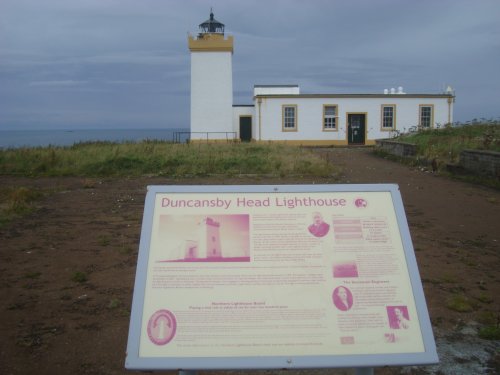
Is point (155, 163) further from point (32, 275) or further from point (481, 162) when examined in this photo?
point (32, 275)

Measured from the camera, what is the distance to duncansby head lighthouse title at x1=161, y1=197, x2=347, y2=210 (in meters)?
3.06

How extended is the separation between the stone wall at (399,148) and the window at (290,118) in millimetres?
8258

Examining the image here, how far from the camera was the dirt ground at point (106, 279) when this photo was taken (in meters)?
3.97

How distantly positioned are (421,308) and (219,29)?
31.2 m

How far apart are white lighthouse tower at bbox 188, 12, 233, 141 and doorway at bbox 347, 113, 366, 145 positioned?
24.8ft

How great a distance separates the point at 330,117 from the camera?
107ft

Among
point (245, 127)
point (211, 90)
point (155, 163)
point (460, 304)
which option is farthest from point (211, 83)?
point (460, 304)

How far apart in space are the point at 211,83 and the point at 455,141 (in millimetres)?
15576

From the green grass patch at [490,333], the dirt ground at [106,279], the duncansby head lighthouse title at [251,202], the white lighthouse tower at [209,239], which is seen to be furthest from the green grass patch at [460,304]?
the white lighthouse tower at [209,239]

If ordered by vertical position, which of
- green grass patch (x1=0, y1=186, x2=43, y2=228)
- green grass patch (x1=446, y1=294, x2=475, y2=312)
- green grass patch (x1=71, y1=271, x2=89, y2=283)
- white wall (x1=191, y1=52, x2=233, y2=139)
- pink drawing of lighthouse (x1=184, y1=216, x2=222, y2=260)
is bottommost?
green grass patch (x1=446, y1=294, x2=475, y2=312)

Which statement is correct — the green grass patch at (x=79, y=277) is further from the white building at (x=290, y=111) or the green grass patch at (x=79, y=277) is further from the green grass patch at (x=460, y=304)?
the white building at (x=290, y=111)

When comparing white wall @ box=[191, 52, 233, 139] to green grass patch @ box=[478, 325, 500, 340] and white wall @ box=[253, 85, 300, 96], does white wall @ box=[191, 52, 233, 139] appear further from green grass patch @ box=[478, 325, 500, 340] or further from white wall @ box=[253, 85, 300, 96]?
green grass patch @ box=[478, 325, 500, 340]

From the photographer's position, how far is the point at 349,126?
3291 cm

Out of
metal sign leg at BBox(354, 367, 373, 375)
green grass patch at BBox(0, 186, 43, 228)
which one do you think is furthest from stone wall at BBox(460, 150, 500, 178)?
metal sign leg at BBox(354, 367, 373, 375)
